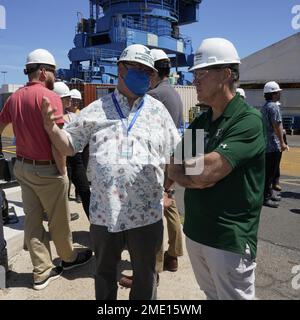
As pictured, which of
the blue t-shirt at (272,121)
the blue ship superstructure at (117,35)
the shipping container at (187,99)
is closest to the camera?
the blue t-shirt at (272,121)

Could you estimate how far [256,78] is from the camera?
83.4 ft

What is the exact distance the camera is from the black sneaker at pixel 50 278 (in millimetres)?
3352

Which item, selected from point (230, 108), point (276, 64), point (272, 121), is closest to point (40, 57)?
point (230, 108)

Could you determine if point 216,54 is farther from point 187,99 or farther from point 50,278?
point 187,99

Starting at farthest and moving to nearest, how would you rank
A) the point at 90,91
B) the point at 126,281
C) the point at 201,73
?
the point at 90,91 → the point at 126,281 → the point at 201,73

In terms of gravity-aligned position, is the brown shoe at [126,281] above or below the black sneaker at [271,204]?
below

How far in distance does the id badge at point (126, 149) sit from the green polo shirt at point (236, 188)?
0.51 m

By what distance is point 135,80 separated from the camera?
2.46m

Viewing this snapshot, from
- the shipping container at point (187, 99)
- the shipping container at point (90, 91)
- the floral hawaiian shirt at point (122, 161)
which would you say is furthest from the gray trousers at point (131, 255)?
the shipping container at point (187, 99)

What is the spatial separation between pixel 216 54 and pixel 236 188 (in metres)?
0.79

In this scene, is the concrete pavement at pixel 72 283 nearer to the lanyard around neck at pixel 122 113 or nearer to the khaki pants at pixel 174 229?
the khaki pants at pixel 174 229

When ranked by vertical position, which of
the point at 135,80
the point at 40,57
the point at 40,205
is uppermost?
the point at 40,57

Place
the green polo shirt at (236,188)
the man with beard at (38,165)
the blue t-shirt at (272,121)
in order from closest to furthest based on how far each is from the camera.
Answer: the green polo shirt at (236,188) → the man with beard at (38,165) → the blue t-shirt at (272,121)
